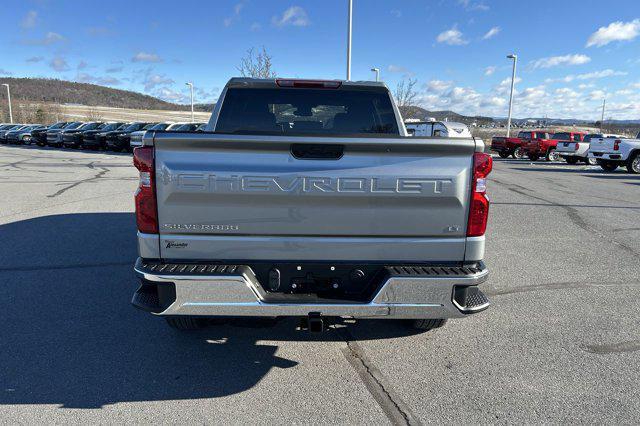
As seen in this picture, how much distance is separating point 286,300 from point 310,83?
218 centimetres

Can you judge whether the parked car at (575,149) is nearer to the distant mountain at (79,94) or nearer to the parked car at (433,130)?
the parked car at (433,130)

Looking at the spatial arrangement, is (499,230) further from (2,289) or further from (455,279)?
(2,289)

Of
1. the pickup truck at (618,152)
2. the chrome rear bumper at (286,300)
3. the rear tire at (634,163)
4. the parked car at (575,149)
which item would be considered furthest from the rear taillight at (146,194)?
the parked car at (575,149)

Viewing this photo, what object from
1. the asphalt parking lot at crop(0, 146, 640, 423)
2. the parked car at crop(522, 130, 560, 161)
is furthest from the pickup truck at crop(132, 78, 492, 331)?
the parked car at crop(522, 130, 560, 161)

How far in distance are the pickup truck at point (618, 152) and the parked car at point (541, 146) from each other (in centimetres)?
700

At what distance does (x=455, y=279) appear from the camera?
2.81m

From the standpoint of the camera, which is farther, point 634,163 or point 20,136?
point 20,136

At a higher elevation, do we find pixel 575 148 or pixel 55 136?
pixel 575 148

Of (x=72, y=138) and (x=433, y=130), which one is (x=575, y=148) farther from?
(x=72, y=138)

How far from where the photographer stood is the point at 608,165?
66.4ft

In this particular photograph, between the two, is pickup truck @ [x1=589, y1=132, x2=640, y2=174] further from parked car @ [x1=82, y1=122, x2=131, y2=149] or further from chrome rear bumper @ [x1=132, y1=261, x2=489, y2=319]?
parked car @ [x1=82, y1=122, x2=131, y2=149]

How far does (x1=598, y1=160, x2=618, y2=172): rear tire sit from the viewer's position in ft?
65.0

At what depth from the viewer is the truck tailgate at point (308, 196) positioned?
2695mm

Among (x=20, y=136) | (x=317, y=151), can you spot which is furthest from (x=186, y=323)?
(x=20, y=136)
